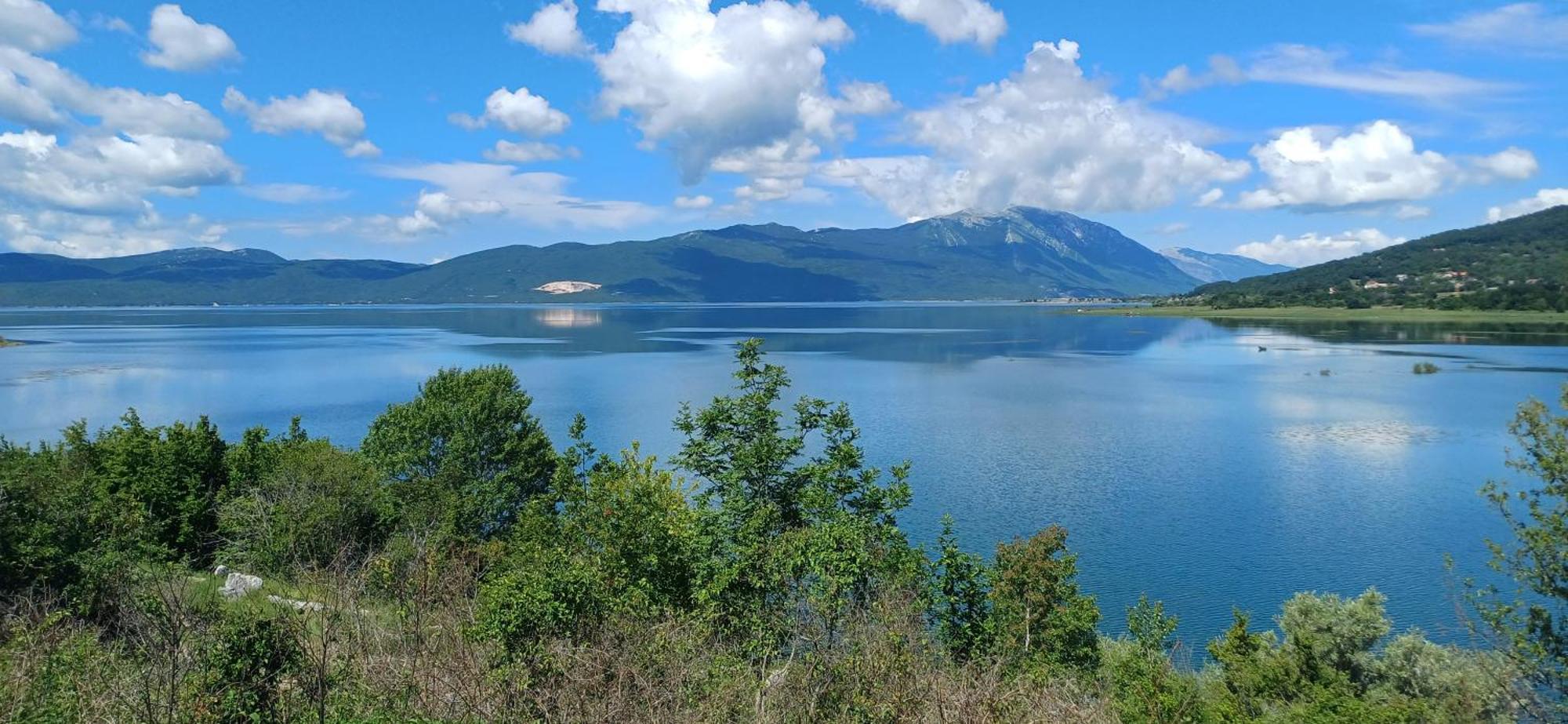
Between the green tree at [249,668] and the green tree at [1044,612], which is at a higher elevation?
the green tree at [249,668]

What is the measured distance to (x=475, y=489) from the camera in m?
32.5

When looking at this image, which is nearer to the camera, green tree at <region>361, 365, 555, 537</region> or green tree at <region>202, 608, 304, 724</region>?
green tree at <region>202, 608, 304, 724</region>

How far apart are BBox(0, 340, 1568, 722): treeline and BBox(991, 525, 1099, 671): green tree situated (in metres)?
0.08

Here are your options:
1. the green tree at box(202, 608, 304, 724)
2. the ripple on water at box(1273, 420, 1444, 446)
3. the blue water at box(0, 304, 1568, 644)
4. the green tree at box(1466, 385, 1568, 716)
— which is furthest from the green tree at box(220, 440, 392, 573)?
the ripple on water at box(1273, 420, 1444, 446)

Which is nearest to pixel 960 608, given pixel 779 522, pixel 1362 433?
pixel 779 522

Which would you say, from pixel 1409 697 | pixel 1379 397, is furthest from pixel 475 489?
pixel 1379 397

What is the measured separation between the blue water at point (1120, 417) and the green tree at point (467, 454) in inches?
591

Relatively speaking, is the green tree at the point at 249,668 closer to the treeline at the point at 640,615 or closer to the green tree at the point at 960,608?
the treeline at the point at 640,615

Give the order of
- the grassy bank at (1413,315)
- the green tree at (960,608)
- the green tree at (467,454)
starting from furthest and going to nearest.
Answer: the grassy bank at (1413,315) → the green tree at (467,454) → the green tree at (960,608)

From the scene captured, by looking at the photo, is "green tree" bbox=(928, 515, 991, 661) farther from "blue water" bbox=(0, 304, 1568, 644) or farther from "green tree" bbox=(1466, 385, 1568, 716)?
"green tree" bbox=(1466, 385, 1568, 716)

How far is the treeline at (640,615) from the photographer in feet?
41.6

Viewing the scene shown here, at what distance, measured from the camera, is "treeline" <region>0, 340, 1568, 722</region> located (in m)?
12.7

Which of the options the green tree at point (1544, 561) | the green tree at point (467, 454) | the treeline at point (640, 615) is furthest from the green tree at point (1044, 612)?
the green tree at point (467, 454)

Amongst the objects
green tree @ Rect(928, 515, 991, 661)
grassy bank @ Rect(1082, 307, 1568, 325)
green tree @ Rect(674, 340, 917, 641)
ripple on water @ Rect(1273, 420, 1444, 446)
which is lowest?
ripple on water @ Rect(1273, 420, 1444, 446)
